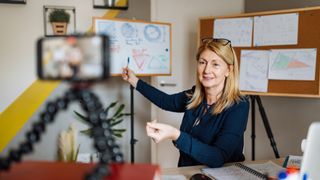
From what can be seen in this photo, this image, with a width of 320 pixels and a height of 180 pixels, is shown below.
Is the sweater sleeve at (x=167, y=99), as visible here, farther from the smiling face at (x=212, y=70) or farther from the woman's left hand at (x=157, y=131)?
the woman's left hand at (x=157, y=131)

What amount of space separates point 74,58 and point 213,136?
123 cm

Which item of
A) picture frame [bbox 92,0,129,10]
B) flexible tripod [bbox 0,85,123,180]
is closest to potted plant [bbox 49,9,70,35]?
picture frame [bbox 92,0,129,10]

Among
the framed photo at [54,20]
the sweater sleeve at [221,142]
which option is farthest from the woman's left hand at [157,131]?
the framed photo at [54,20]

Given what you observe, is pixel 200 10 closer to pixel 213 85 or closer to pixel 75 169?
pixel 213 85

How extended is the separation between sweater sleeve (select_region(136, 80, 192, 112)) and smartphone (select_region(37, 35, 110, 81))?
1531 mm

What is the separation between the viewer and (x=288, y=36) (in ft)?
8.06

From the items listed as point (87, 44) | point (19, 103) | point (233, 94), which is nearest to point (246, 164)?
point (233, 94)

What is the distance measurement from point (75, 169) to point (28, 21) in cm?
241

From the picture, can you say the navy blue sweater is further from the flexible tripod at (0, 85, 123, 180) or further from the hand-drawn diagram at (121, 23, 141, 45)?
the hand-drawn diagram at (121, 23, 141, 45)

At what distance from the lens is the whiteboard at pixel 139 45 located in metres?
2.49

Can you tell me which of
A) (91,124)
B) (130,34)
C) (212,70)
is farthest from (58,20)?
(91,124)

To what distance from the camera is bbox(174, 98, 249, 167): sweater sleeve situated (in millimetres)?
1433

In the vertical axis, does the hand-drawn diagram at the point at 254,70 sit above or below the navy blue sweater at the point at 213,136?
above

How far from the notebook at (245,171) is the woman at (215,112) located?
54 millimetres
